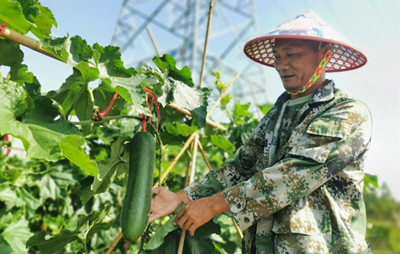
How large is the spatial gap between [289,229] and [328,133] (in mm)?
419

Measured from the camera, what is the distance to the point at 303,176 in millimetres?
1614

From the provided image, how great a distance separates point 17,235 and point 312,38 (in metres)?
2.02

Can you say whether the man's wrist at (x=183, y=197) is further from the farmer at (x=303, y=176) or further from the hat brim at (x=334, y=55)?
the hat brim at (x=334, y=55)

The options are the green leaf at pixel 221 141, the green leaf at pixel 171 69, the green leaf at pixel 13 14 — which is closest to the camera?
the green leaf at pixel 13 14

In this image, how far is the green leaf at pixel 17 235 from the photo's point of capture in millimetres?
2342

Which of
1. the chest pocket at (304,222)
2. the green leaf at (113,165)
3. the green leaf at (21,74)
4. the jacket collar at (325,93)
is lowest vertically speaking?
the chest pocket at (304,222)

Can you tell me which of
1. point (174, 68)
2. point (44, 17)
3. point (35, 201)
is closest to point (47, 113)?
point (44, 17)

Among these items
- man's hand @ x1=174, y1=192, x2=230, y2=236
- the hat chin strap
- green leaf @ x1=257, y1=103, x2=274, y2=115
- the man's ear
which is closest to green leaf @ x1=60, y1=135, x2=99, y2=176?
man's hand @ x1=174, y1=192, x2=230, y2=236

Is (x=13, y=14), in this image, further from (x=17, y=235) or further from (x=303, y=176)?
(x=17, y=235)

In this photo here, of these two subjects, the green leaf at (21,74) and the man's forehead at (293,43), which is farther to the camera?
the man's forehead at (293,43)

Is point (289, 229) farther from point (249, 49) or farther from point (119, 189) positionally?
point (119, 189)

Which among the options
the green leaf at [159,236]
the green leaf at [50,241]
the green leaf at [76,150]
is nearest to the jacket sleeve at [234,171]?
the green leaf at [159,236]

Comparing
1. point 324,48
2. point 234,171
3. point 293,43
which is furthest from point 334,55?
point 234,171

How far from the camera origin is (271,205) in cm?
165
